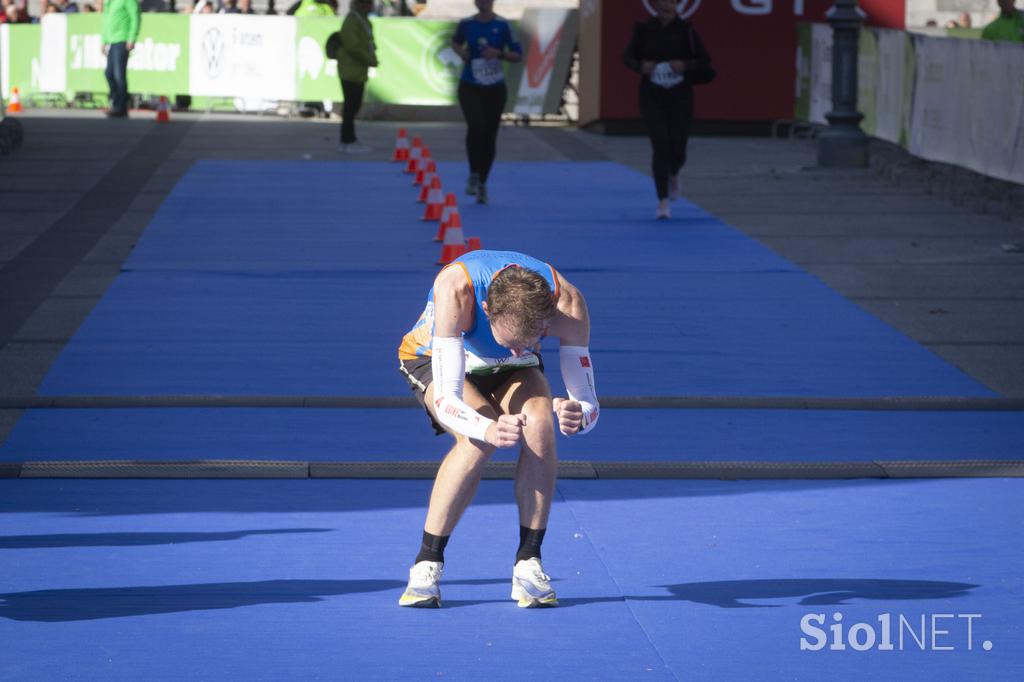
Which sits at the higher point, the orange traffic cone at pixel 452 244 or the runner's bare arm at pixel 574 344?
the runner's bare arm at pixel 574 344

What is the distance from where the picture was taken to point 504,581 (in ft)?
19.9

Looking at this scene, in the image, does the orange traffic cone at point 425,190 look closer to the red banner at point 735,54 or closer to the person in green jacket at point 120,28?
the red banner at point 735,54

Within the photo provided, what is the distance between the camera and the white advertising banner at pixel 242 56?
97.8ft

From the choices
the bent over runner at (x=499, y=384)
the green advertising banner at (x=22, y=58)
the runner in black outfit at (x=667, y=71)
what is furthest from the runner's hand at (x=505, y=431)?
the green advertising banner at (x=22, y=58)

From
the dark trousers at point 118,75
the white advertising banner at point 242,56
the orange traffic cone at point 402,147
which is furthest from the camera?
the white advertising banner at point 242,56

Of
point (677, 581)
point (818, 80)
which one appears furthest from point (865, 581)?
point (818, 80)

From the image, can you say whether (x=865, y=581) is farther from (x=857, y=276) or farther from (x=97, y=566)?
(x=857, y=276)

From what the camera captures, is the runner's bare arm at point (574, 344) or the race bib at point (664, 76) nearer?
the runner's bare arm at point (574, 344)

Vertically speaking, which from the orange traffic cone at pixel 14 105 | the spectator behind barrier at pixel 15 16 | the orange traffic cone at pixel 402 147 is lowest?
the orange traffic cone at pixel 14 105

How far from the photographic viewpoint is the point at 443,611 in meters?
5.73

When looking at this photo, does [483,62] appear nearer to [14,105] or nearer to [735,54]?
[735,54]

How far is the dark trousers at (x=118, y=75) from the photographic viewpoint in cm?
2820

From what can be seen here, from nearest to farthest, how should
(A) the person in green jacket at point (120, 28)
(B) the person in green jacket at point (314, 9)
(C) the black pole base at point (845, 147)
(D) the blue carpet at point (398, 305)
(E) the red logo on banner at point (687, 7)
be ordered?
1. (D) the blue carpet at point (398, 305)
2. (C) the black pole base at point (845, 147)
3. (E) the red logo on banner at point (687, 7)
4. (A) the person in green jacket at point (120, 28)
5. (B) the person in green jacket at point (314, 9)

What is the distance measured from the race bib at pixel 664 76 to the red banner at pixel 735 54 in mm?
11616
